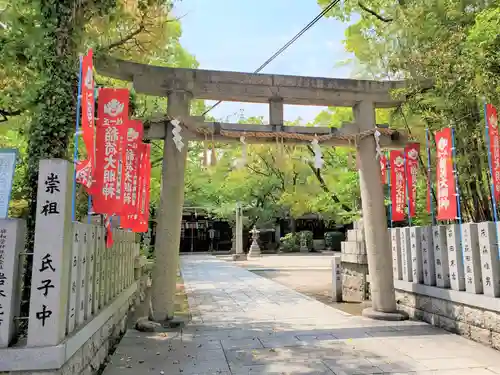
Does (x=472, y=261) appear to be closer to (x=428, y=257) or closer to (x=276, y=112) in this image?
(x=428, y=257)

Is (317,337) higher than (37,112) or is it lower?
lower

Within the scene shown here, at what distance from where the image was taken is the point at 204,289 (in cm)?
1267

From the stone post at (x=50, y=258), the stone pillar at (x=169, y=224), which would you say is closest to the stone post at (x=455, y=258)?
the stone pillar at (x=169, y=224)

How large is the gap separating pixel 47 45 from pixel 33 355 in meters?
3.59

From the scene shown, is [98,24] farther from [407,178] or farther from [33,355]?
[407,178]

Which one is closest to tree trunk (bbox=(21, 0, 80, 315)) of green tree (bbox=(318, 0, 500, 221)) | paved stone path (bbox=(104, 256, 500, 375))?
paved stone path (bbox=(104, 256, 500, 375))

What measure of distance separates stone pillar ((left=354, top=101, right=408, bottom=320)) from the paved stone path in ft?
1.53

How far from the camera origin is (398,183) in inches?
345

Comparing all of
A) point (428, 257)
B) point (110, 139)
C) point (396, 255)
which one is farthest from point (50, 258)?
point (396, 255)

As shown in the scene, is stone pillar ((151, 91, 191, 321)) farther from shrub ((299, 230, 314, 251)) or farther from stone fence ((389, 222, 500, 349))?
shrub ((299, 230, 314, 251))

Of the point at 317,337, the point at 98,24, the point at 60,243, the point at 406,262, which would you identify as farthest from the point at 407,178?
the point at 60,243

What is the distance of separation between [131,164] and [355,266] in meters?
6.16

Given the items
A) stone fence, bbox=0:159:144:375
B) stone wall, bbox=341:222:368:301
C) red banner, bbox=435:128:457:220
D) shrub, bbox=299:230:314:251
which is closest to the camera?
stone fence, bbox=0:159:144:375

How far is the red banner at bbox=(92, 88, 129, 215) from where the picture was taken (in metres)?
5.82
